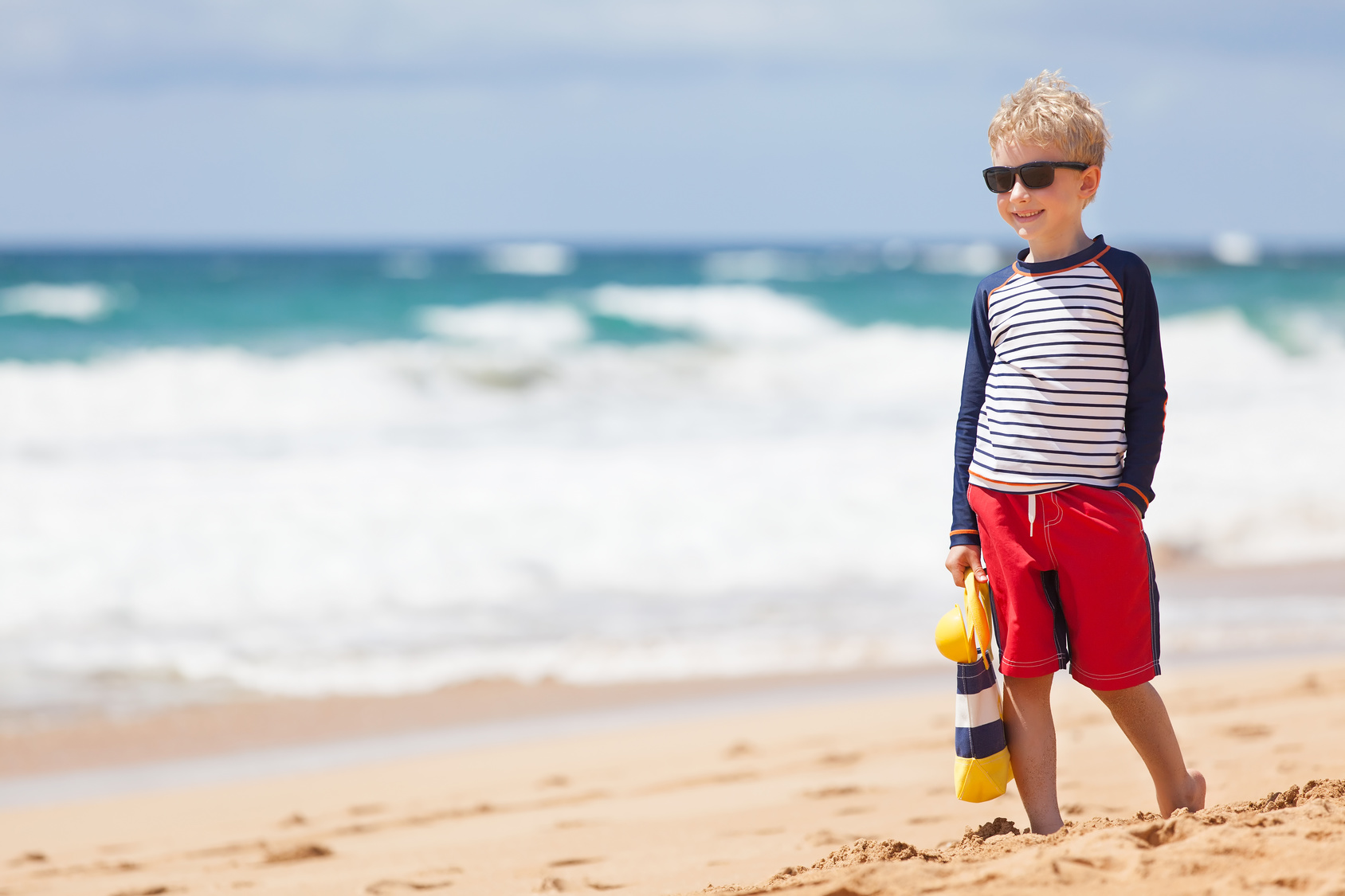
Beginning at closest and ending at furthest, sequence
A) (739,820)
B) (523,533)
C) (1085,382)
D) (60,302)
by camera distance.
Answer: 1. (1085,382)
2. (739,820)
3. (523,533)
4. (60,302)

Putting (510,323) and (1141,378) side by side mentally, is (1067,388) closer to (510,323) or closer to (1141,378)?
(1141,378)

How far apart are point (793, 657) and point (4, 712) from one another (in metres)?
3.14

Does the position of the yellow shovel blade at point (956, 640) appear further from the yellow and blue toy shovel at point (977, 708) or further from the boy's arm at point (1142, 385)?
the boy's arm at point (1142, 385)

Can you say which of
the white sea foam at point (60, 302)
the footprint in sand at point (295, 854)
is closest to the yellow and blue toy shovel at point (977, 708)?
the footprint in sand at point (295, 854)

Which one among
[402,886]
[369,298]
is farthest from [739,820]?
[369,298]

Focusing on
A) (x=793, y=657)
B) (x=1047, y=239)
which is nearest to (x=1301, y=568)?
(x=793, y=657)

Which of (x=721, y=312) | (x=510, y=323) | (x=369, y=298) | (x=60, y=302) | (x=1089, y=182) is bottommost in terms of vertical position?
(x=1089, y=182)

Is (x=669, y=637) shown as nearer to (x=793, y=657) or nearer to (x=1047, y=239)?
(x=793, y=657)

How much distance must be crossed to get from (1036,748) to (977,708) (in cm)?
14

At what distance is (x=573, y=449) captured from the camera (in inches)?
364

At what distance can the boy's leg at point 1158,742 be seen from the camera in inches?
93.0

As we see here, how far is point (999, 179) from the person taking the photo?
2.37 meters

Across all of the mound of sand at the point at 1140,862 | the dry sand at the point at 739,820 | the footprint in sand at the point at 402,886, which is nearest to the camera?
the mound of sand at the point at 1140,862

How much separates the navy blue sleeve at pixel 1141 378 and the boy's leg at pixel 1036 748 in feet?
1.41
